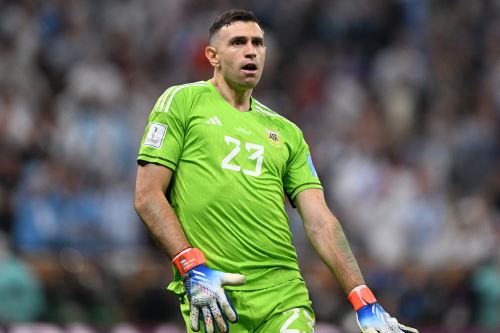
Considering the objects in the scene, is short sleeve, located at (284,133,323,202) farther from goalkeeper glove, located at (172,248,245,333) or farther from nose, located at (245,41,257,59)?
goalkeeper glove, located at (172,248,245,333)

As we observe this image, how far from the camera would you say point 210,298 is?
7.10 metres

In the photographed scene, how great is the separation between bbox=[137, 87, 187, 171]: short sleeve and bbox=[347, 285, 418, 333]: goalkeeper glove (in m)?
1.44

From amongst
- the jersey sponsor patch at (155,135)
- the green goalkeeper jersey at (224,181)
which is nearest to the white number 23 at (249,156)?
the green goalkeeper jersey at (224,181)

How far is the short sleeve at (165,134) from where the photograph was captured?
7617 millimetres

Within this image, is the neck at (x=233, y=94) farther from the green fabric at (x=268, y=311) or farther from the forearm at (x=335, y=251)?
the green fabric at (x=268, y=311)

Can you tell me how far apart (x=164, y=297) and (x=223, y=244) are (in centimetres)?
612

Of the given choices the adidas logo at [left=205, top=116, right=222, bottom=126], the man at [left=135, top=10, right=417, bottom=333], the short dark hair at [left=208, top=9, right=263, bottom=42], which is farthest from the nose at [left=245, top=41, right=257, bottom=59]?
the adidas logo at [left=205, top=116, right=222, bottom=126]

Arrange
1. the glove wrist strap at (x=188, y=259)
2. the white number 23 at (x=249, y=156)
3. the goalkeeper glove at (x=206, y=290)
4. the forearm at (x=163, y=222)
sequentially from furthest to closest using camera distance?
the white number 23 at (x=249, y=156) < the forearm at (x=163, y=222) < the glove wrist strap at (x=188, y=259) < the goalkeeper glove at (x=206, y=290)

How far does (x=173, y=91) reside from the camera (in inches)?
312

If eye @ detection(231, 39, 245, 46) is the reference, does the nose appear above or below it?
below

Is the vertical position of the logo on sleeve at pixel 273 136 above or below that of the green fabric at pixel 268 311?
above

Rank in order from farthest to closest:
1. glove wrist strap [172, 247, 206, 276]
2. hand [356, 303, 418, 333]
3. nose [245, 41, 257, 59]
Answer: nose [245, 41, 257, 59], hand [356, 303, 418, 333], glove wrist strap [172, 247, 206, 276]

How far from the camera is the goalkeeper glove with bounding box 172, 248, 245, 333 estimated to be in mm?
7102

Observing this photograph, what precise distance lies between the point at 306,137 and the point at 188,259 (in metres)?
9.16
